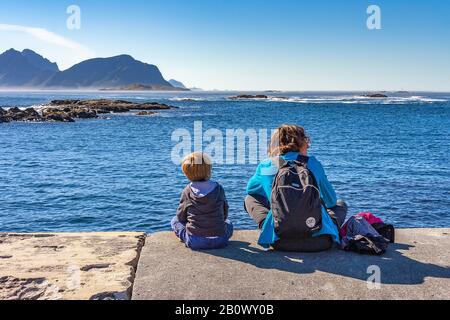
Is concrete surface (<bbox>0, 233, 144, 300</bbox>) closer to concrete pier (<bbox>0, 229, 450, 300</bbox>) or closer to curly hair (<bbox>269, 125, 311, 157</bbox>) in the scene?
concrete pier (<bbox>0, 229, 450, 300</bbox>)

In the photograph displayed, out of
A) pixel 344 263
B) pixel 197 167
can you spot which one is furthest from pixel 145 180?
pixel 344 263

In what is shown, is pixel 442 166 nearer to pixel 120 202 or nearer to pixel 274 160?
pixel 120 202

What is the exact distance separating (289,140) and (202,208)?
1264 mm

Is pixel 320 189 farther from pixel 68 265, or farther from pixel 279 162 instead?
pixel 68 265

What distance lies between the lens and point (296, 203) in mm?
5078

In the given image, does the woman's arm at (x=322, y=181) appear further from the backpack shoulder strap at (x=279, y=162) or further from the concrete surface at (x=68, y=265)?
the concrete surface at (x=68, y=265)

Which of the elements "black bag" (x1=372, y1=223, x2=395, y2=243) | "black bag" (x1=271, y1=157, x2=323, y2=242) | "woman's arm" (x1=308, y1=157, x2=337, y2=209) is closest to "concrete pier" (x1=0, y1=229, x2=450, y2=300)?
"black bag" (x1=372, y1=223, x2=395, y2=243)

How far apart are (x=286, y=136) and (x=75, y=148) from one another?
2727cm

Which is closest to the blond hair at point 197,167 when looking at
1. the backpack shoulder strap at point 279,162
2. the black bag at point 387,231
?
the backpack shoulder strap at point 279,162

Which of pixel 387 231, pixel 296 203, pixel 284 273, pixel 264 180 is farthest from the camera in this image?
pixel 387 231

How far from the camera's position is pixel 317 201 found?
16.7ft
